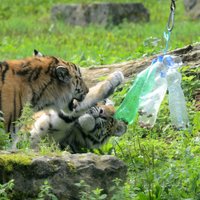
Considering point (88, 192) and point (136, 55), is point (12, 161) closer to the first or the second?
point (88, 192)

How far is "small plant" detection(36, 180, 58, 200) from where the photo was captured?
17.2 feet

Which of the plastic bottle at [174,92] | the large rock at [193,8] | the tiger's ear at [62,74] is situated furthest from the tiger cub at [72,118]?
the large rock at [193,8]

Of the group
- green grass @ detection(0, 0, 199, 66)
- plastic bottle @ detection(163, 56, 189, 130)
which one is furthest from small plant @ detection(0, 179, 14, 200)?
green grass @ detection(0, 0, 199, 66)

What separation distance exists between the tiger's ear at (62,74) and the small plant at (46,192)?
2.51 meters

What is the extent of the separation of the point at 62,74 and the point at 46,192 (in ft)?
8.88

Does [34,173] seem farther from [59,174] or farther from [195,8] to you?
[195,8]

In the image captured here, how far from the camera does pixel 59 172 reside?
551 cm

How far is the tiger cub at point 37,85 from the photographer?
773cm

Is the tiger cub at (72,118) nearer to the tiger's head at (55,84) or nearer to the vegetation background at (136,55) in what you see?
the tiger's head at (55,84)

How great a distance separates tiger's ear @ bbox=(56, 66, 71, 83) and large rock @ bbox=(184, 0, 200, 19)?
1544cm

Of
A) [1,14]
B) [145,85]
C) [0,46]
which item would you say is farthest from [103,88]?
[1,14]

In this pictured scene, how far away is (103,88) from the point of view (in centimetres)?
794

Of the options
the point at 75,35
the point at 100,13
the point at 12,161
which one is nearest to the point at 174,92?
the point at 12,161

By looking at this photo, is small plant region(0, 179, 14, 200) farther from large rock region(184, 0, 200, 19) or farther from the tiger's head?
large rock region(184, 0, 200, 19)
